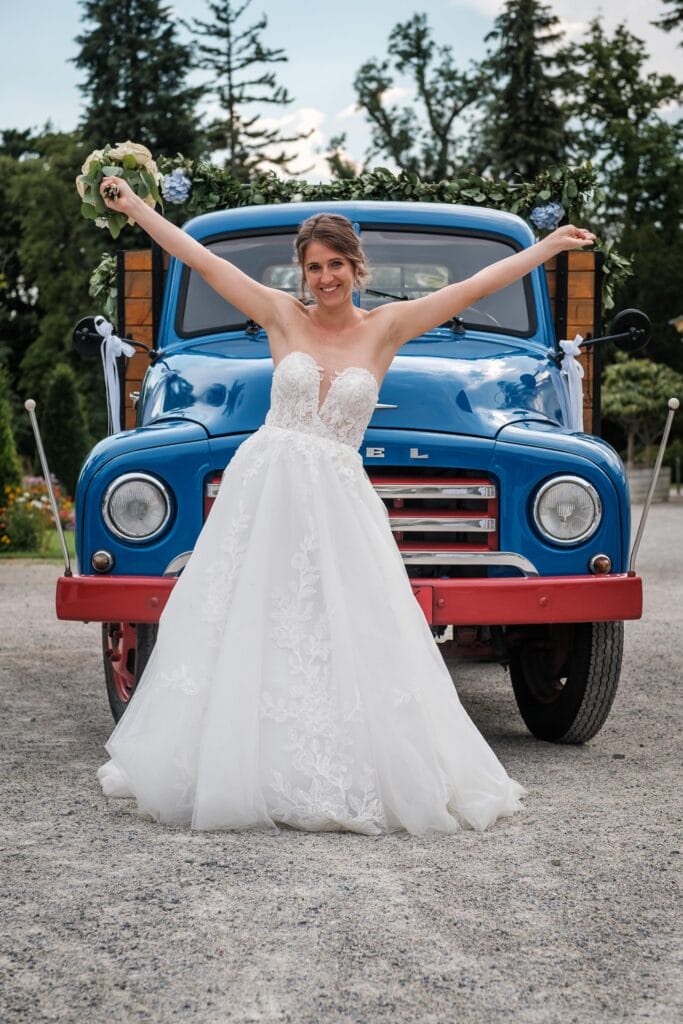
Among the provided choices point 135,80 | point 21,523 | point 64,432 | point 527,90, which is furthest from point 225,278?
point 527,90

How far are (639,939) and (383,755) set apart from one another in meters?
1.17

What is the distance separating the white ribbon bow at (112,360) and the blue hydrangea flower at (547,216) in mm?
2404

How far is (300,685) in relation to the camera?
4.25 metres

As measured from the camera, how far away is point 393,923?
10.8 feet

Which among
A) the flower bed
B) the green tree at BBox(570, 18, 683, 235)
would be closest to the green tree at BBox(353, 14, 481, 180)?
the green tree at BBox(570, 18, 683, 235)

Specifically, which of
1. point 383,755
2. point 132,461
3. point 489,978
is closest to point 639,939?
point 489,978

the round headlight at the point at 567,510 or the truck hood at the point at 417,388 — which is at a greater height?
the truck hood at the point at 417,388

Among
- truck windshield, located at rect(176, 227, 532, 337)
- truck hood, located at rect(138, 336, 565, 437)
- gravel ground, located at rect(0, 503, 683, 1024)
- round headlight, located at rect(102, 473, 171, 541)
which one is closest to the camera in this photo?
gravel ground, located at rect(0, 503, 683, 1024)

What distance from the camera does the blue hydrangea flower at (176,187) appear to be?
24.8 feet

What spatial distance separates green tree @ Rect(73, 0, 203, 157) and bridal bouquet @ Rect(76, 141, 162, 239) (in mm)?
32752

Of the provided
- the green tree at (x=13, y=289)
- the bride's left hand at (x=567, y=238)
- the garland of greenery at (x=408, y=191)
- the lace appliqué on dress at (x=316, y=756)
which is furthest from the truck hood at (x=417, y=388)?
the green tree at (x=13, y=289)

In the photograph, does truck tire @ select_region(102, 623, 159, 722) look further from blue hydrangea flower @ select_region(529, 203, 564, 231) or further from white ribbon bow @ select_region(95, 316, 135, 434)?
blue hydrangea flower @ select_region(529, 203, 564, 231)

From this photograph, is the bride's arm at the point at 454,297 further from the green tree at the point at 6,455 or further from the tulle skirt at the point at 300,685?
the green tree at the point at 6,455

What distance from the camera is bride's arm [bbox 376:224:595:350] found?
15.6 feet
